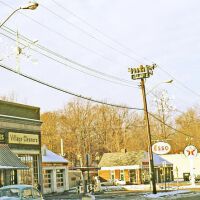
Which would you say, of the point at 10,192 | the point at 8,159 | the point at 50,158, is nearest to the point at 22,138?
the point at 8,159

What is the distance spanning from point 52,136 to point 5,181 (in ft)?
214

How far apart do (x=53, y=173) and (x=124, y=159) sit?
2073 centimetres

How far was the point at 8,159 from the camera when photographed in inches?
1089

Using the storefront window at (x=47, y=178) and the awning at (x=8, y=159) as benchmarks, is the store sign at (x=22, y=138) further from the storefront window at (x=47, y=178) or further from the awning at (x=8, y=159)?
the storefront window at (x=47, y=178)

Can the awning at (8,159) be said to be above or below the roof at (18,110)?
below

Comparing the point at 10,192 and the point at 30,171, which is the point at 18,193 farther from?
the point at 30,171

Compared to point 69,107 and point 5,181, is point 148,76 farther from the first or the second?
point 69,107

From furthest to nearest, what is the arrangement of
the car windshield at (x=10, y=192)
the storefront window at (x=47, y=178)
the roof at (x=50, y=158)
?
the roof at (x=50, y=158) → the storefront window at (x=47, y=178) → the car windshield at (x=10, y=192)

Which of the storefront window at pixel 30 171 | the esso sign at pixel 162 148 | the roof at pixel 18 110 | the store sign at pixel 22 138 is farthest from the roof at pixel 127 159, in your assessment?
the roof at pixel 18 110

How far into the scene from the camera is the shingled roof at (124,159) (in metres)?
64.8

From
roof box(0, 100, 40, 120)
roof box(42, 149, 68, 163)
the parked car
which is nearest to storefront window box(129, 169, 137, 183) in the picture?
roof box(42, 149, 68, 163)

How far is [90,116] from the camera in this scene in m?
92.8

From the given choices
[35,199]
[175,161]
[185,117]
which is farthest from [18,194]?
[185,117]

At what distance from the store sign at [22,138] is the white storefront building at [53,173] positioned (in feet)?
46.4
